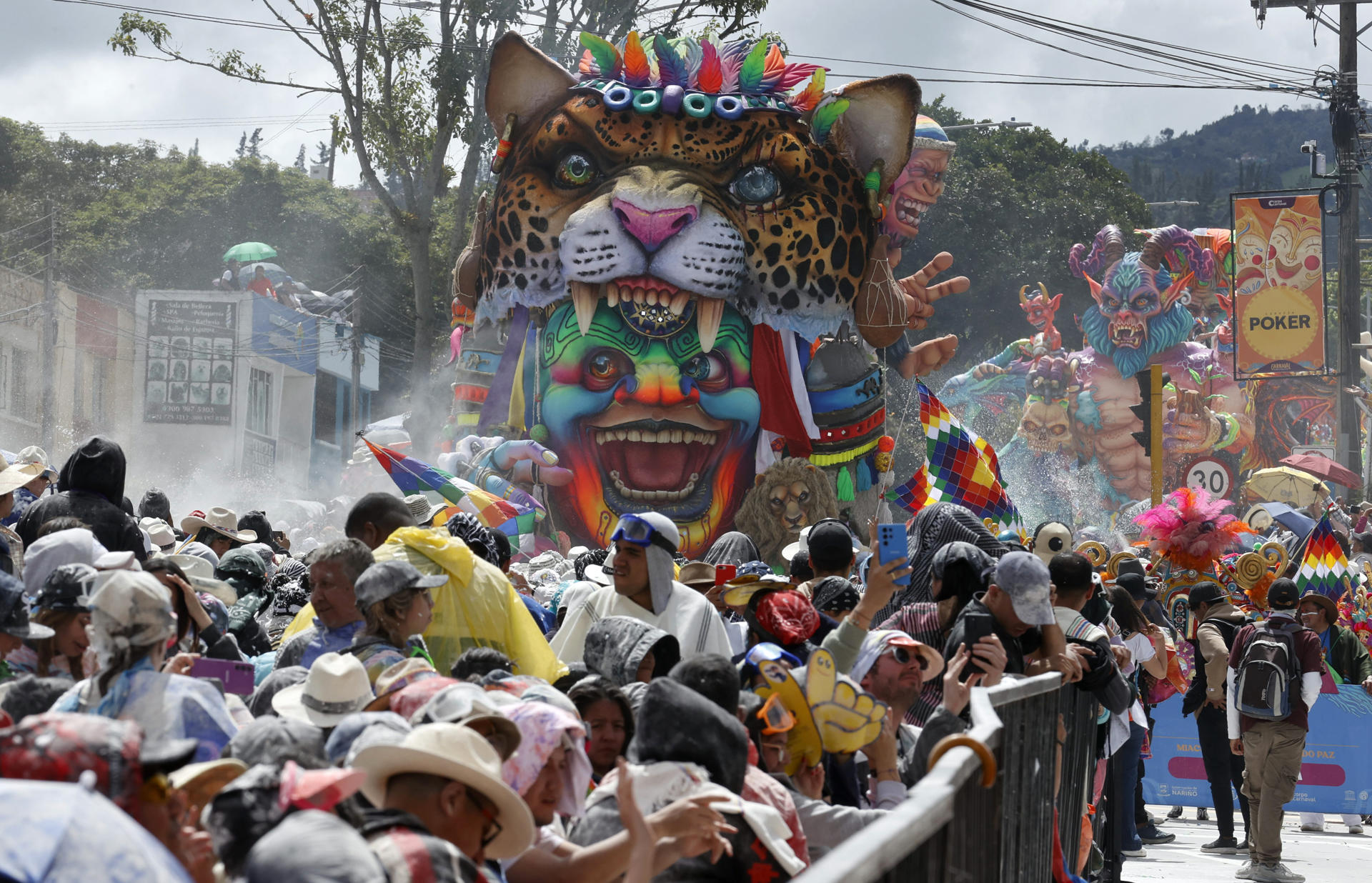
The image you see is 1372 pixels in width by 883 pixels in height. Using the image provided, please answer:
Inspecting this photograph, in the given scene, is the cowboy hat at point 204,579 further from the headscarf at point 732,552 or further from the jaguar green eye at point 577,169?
the jaguar green eye at point 577,169

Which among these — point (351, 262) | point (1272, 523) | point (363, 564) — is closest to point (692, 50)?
point (1272, 523)

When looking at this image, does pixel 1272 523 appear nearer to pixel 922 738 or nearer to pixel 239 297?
pixel 922 738

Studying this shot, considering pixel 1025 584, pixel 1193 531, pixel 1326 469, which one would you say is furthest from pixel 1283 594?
pixel 1326 469

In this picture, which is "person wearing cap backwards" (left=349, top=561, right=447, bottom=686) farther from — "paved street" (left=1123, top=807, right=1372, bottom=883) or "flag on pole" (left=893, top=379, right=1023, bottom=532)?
"flag on pole" (left=893, top=379, right=1023, bottom=532)

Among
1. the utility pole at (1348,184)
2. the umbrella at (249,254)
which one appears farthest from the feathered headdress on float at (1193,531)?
the umbrella at (249,254)

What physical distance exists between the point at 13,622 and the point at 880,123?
504 inches

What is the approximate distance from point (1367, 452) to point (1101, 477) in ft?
33.9

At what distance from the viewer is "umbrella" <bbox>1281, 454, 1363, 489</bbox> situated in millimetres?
25672

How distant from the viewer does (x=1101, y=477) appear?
127 feet

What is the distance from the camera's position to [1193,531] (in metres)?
11.7

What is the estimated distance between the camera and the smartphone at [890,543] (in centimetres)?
489

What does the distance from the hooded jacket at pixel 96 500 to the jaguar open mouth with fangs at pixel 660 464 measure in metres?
9.34

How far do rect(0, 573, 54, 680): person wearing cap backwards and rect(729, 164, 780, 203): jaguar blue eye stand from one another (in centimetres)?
1172

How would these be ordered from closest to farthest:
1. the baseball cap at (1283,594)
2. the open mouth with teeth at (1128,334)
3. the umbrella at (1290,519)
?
the baseball cap at (1283,594) → the umbrella at (1290,519) → the open mouth with teeth at (1128,334)
